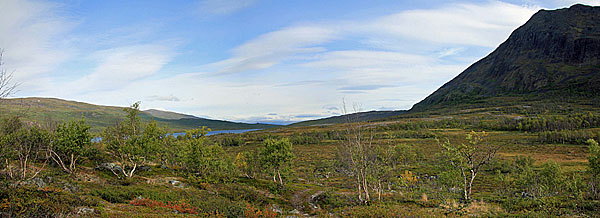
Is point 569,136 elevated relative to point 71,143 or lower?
lower

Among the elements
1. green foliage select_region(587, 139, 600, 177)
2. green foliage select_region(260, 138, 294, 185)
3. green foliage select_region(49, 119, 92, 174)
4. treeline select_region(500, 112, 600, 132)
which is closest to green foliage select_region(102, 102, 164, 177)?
green foliage select_region(49, 119, 92, 174)

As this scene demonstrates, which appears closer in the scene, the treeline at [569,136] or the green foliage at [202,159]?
the green foliage at [202,159]

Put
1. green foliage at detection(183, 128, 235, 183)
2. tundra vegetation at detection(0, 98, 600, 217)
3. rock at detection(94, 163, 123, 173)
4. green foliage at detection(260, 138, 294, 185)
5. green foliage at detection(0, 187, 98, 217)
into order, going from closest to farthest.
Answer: green foliage at detection(0, 187, 98, 217)
tundra vegetation at detection(0, 98, 600, 217)
rock at detection(94, 163, 123, 173)
green foliage at detection(183, 128, 235, 183)
green foliage at detection(260, 138, 294, 185)

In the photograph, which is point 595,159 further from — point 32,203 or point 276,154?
point 32,203

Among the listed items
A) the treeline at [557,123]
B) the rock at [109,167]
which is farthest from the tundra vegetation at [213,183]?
the treeline at [557,123]

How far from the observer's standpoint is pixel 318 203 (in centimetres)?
3519

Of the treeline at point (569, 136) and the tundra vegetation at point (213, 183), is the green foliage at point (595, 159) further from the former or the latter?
the treeline at point (569, 136)

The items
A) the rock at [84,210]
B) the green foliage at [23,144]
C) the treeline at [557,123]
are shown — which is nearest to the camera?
the rock at [84,210]

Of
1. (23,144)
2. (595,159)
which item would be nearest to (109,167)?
(23,144)

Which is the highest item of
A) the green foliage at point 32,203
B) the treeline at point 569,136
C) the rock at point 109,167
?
the green foliage at point 32,203

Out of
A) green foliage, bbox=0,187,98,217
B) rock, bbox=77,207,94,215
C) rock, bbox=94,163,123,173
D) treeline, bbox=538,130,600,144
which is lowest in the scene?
treeline, bbox=538,130,600,144

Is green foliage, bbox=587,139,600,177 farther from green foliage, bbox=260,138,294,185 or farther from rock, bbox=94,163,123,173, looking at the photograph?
rock, bbox=94,163,123,173

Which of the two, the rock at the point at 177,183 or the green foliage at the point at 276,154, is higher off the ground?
the green foliage at the point at 276,154

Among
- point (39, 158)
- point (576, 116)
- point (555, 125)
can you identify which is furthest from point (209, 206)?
point (576, 116)
